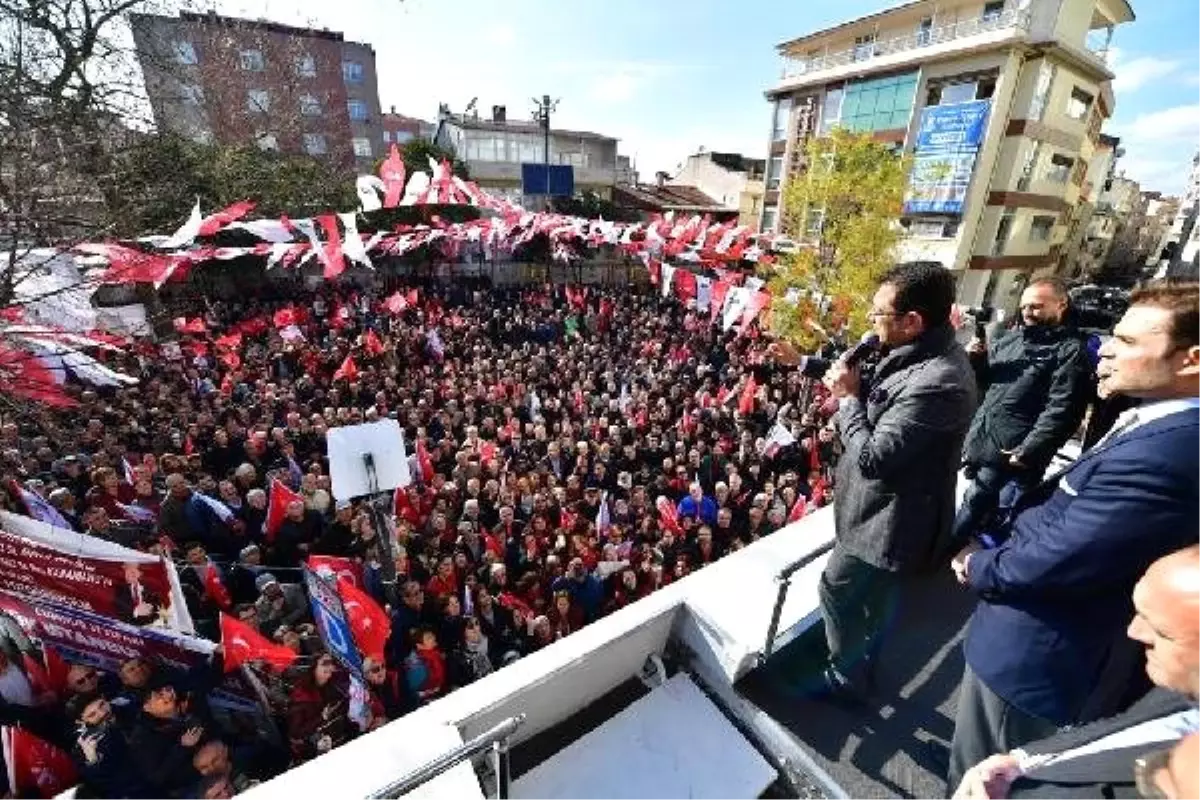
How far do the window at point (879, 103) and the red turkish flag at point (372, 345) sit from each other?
80.2ft

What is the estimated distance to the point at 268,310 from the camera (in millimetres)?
16656

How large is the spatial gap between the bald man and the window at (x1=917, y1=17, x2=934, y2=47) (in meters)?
31.3

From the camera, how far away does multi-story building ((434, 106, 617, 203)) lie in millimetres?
39219

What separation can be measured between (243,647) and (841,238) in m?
18.5

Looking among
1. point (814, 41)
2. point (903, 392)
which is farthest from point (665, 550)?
point (814, 41)

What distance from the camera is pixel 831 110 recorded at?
95.3ft

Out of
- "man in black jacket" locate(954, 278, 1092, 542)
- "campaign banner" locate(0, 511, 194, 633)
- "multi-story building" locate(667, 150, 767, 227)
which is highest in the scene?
"multi-story building" locate(667, 150, 767, 227)

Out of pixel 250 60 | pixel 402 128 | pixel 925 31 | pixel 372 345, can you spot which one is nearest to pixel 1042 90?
pixel 925 31

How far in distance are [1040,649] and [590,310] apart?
1818 centimetres

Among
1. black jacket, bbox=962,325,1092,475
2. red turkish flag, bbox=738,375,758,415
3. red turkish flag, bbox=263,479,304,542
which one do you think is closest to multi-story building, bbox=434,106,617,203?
red turkish flag, bbox=738,375,758,415

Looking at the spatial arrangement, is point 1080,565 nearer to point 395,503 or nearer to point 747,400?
point 395,503

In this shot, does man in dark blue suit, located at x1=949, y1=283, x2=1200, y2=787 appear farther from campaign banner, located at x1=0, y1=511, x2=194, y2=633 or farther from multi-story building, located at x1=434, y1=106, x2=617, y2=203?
multi-story building, located at x1=434, y1=106, x2=617, y2=203

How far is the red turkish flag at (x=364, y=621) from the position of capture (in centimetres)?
421

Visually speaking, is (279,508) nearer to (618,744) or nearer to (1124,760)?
(618,744)
